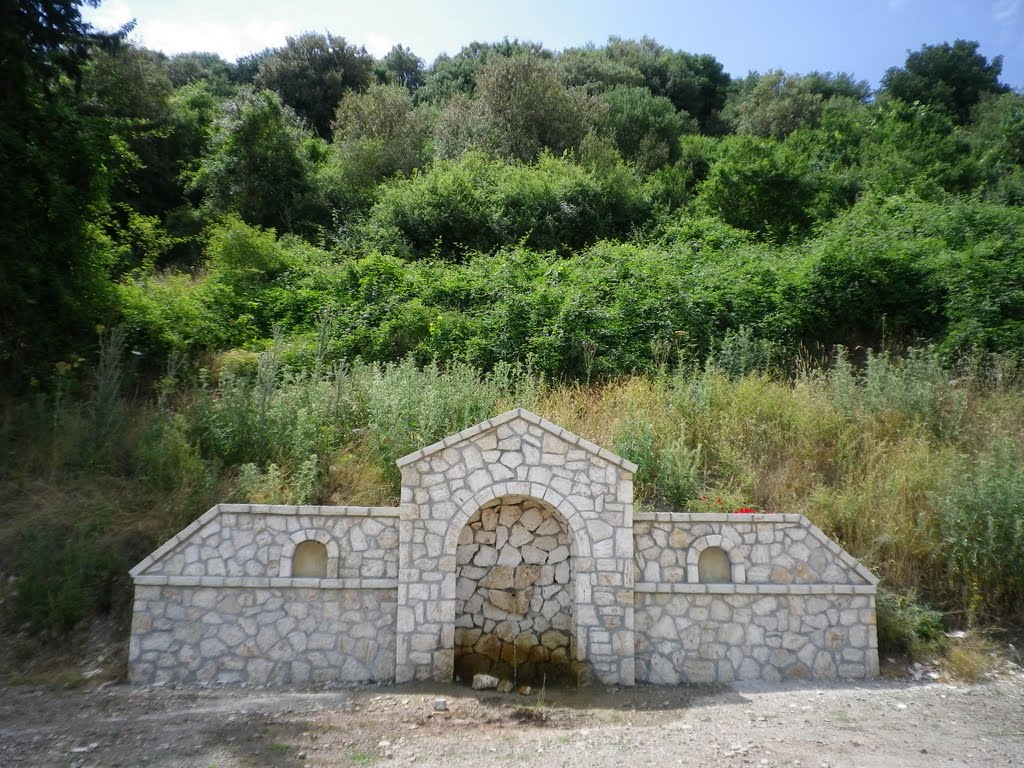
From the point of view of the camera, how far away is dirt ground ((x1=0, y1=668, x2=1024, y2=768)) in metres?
5.95

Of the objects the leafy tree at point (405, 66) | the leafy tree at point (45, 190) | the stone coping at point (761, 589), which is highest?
the leafy tree at point (405, 66)

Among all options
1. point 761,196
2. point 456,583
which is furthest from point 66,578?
point 761,196

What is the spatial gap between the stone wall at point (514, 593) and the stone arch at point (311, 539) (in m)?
1.40

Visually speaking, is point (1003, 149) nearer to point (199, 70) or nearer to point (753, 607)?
point (753, 607)

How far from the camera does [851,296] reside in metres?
14.6

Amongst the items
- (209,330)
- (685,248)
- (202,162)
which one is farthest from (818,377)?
(202,162)

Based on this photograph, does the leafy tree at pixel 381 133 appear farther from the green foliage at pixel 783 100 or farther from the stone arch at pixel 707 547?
the stone arch at pixel 707 547

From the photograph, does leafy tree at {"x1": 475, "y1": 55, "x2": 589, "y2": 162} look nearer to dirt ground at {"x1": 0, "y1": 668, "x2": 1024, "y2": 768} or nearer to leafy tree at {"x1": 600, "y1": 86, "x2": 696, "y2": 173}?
leafy tree at {"x1": 600, "y1": 86, "x2": 696, "y2": 173}

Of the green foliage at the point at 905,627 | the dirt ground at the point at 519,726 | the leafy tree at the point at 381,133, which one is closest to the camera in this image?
the dirt ground at the point at 519,726

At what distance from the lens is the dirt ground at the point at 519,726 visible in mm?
5949

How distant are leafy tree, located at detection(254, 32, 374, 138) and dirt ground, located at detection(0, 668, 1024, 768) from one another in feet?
92.4

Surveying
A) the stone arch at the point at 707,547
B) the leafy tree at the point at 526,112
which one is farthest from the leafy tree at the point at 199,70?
the stone arch at the point at 707,547

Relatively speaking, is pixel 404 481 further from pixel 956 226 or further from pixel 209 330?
pixel 956 226

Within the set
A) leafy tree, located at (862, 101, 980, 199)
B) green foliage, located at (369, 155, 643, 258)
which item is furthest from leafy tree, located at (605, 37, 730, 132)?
green foliage, located at (369, 155, 643, 258)
